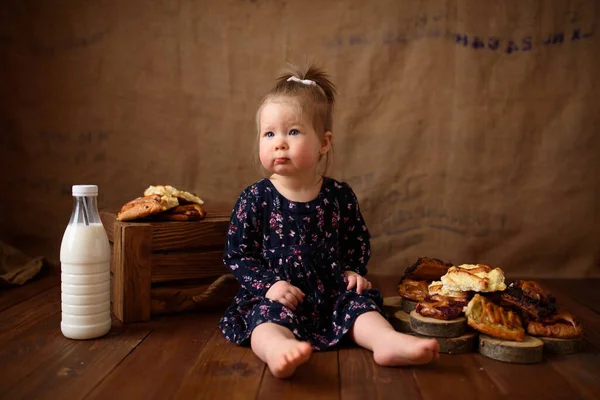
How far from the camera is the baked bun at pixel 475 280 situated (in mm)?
1574

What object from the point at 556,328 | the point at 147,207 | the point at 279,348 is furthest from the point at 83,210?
the point at 556,328

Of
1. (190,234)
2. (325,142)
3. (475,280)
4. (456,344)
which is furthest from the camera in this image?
(190,234)

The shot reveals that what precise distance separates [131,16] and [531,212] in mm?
1788

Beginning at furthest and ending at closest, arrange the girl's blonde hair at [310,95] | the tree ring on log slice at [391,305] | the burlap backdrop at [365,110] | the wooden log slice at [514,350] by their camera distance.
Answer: the burlap backdrop at [365,110] → the tree ring on log slice at [391,305] → the girl's blonde hair at [310,95] → the wooden log slice at [514,350]

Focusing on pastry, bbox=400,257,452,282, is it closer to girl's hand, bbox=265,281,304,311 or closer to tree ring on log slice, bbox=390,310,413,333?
tree ring on log slice, bbox=390,310,413,333

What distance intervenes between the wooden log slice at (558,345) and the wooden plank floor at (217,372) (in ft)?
0.07

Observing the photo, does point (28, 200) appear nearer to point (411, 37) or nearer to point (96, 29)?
point (96, 29)

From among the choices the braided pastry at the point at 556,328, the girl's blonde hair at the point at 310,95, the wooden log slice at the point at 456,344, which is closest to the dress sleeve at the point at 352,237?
the girl's blonde hair at the point at 310,95

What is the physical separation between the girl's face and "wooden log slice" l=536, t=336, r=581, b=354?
2.46ft

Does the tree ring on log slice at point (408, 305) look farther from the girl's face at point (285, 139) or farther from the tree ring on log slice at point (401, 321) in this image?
the girl's face at point (285, 139)

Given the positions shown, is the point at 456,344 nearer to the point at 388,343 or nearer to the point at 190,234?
the point at 388,343

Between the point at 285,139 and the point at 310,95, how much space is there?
14 centimetres

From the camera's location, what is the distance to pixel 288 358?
126 cm

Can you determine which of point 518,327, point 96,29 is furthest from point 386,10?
point 518,327
